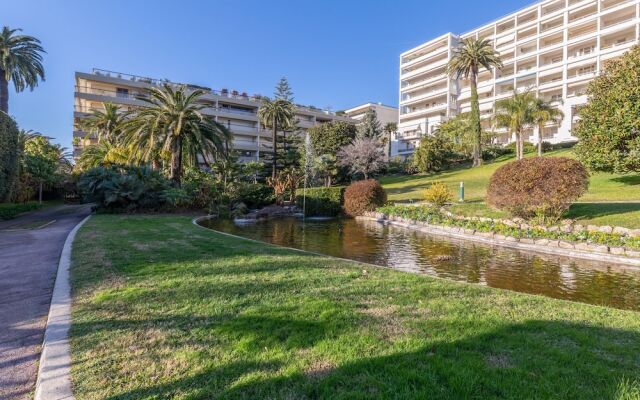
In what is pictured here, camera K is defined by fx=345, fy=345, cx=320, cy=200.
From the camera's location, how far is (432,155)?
3950cm

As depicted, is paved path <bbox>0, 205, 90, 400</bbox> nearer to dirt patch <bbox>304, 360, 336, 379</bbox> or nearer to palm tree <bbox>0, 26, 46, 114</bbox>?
dirt patch <bbox>304, 360, 336, 379</bbox>

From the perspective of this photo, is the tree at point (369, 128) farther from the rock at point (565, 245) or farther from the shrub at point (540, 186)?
the rock at point (565, 245)

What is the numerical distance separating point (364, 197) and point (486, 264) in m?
12.7

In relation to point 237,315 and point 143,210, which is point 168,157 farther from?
point 237,315

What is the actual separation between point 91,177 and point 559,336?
76.9 feet

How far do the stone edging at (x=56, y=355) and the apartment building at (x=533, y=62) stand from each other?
46.3 metres

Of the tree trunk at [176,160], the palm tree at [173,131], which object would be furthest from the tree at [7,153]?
the tree trunk at [176,160]

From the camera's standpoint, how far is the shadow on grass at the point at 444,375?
8.00ft

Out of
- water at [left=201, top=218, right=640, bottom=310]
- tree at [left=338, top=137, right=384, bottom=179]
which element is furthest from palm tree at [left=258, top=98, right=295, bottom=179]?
water at [left=201, top=218, right=640, bottom=310]

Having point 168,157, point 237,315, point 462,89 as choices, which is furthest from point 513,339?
point 462,89

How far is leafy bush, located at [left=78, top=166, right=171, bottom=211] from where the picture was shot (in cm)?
1955

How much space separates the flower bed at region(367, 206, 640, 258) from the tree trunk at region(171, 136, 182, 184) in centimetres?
1692

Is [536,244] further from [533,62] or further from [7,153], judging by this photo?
[533,62]

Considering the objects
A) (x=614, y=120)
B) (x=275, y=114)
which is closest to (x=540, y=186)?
(x=614, y=120)
